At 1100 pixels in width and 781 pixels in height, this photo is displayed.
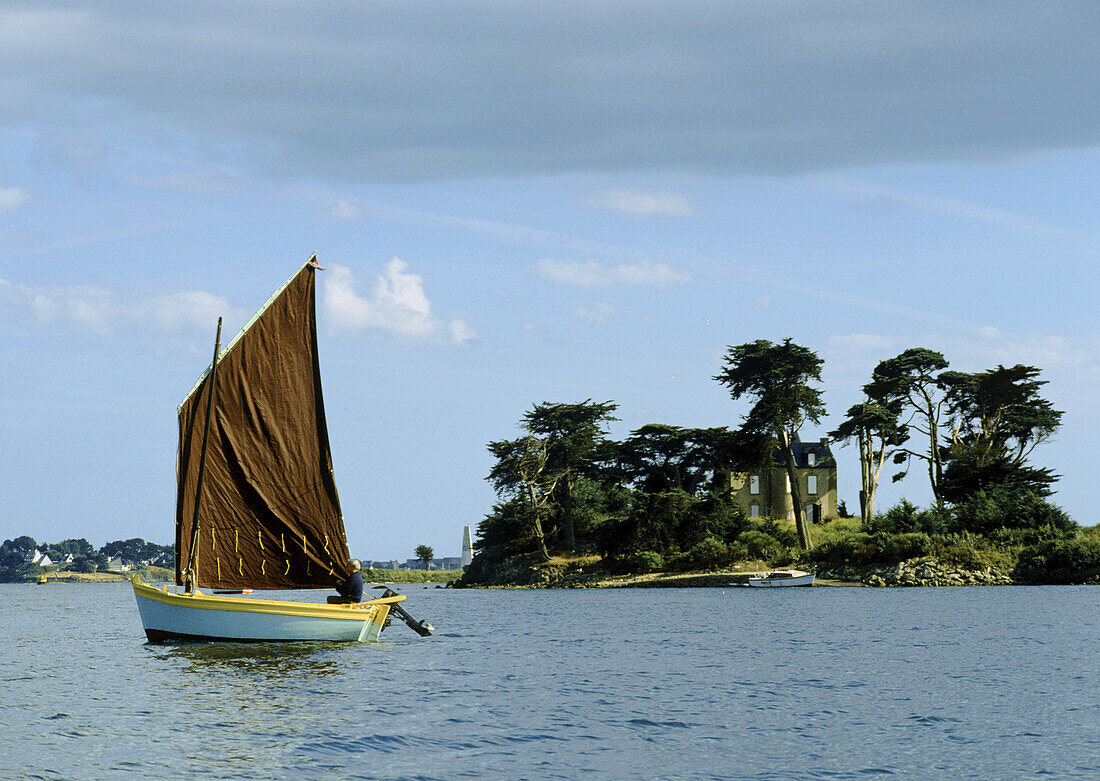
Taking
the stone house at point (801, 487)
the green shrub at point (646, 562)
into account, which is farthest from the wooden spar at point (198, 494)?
the stone house at point (801, 487)

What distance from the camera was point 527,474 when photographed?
9138 centimetres

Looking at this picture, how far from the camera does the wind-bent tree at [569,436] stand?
91250 mm

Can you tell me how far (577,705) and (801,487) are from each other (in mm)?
80790

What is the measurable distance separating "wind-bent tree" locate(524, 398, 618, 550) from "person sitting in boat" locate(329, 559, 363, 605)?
57.4 meters

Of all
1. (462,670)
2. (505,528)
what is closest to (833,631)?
(462,670)

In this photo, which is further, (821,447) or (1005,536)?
(821,447)

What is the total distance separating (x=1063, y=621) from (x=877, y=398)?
4551 cm

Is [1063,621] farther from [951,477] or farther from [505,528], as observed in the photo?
[505,528]

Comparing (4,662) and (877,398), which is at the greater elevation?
(877,398)

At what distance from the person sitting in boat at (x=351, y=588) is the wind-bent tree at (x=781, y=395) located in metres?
51.1

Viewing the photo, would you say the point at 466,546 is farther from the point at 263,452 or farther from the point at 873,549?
the point at 263,452

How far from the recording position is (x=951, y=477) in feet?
267

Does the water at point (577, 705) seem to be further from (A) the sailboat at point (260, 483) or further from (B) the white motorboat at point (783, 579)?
(B) the white motorboat at point (783, 579)

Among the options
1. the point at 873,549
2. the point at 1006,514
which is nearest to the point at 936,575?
the point at 873,549
